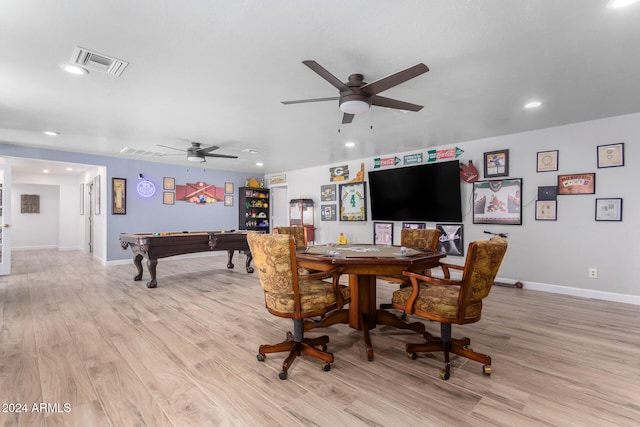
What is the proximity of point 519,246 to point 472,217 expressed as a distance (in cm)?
85

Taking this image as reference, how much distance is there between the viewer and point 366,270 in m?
2.48

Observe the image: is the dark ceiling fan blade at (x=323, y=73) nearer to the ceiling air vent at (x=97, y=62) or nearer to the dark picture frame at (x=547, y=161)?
the ceiling air vent at (x=97, y=62)

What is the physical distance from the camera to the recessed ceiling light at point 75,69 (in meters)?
2.68

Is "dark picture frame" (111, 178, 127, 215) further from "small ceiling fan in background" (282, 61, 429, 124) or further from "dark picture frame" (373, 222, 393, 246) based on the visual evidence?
"small ceiling fan in background" (282, 61, 429, 124)

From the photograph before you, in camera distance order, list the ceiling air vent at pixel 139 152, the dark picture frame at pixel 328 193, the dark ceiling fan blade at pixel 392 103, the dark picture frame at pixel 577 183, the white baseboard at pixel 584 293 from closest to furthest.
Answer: the dark ceiling fan blade at pixel 392 103 < the white baseboard at pixel 584 293 < the dark picture frame at pixel 577 183 < the ceiling air vent at pixel 139 152 < the dark picture frame at pixel 328 193

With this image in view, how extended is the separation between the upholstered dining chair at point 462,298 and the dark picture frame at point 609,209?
320 centimetres

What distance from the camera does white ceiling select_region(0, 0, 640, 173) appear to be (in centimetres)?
200

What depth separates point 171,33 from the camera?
2.21 m

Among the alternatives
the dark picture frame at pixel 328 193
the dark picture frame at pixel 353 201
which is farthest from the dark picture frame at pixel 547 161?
the dark picture frame at pixel 328 193

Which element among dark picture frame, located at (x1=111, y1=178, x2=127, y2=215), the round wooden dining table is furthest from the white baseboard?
dark picture frame, located at (x1=111, y1=178, x2=127, y2=215)

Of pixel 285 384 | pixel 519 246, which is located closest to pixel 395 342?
pixel 285 384

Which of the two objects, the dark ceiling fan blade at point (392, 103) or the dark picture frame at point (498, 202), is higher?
the dark ceiling fan blade at point (392, 103)

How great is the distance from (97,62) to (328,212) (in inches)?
227

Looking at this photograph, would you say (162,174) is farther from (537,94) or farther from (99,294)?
(537,94)
